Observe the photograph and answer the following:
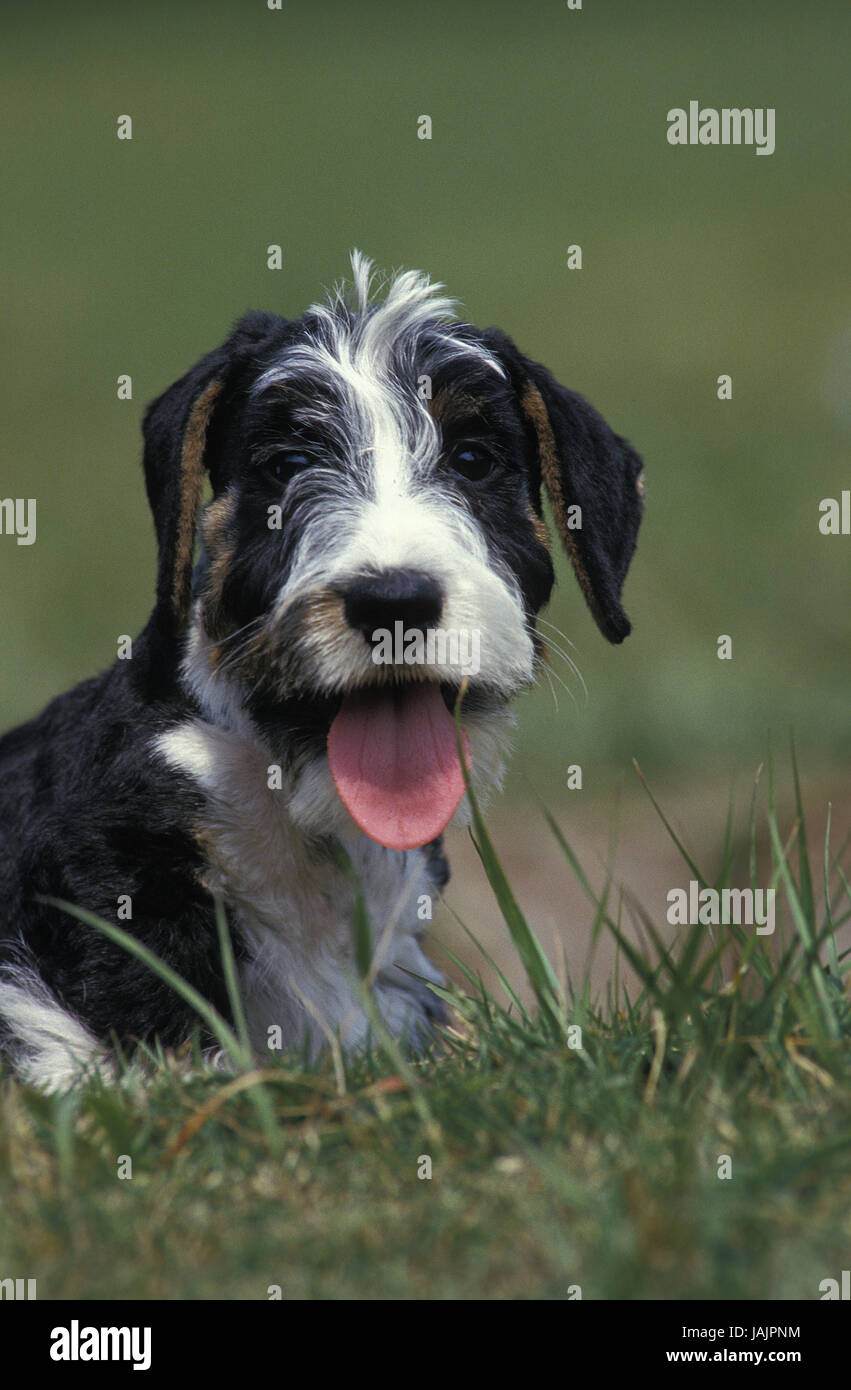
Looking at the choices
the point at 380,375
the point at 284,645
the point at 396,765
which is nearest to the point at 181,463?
the point at 380,375

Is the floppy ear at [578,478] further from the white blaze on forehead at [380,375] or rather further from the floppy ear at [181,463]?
the floppy ear at [181,463]

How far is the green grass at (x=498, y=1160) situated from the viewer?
275cm

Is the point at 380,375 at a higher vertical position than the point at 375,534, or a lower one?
higher

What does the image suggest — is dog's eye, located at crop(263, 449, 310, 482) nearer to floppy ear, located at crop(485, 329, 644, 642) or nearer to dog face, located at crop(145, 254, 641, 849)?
dog face, located at crop(145, 254, 641, 849)

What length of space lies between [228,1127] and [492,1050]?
0.71 m

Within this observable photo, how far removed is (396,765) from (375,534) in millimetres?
664

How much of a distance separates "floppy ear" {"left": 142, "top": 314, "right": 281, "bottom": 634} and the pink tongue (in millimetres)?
723

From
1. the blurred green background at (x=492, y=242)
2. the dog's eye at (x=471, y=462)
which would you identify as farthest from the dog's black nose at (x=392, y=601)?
the blurred green background at (x=492, y=242)

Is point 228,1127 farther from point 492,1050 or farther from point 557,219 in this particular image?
point 557,219

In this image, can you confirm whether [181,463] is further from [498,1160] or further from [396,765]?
[498,1160]

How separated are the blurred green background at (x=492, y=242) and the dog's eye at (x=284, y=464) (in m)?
11.7

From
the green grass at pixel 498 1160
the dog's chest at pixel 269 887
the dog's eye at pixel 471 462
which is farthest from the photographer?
the dog's eye at pixel 471 462

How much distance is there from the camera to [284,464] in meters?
4.81

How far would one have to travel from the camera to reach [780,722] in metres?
13.0
